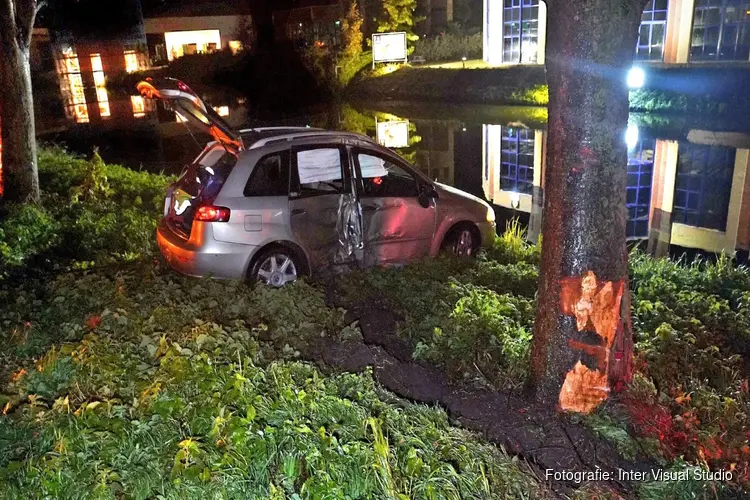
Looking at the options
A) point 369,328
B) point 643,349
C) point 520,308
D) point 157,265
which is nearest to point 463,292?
point 520,308

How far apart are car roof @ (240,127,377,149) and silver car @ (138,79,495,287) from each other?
1 cm

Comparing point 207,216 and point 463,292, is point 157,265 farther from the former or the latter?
point 463,292

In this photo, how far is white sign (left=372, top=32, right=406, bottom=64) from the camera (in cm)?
3625

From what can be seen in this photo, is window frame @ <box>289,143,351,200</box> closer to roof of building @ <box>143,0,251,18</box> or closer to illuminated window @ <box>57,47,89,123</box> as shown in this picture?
illuminated window @ <box>57,47,89,123</box>

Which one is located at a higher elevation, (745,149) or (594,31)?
(594,31)

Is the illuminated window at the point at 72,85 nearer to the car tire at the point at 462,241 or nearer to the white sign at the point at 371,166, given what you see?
the white sign at the point at 371,166

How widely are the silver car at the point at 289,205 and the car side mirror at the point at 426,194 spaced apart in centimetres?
1

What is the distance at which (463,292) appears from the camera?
552 cm

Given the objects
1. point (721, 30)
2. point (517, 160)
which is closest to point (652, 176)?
point (517, 160)

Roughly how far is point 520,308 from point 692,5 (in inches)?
→ 1046

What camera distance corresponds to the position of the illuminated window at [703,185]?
35.9ft

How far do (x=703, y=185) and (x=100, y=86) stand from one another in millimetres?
39655

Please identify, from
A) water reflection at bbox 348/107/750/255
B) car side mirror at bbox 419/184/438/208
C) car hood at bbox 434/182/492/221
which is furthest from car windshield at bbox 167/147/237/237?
water reflection at bbox 348/107/750/255

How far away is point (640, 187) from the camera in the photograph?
13109 mm
